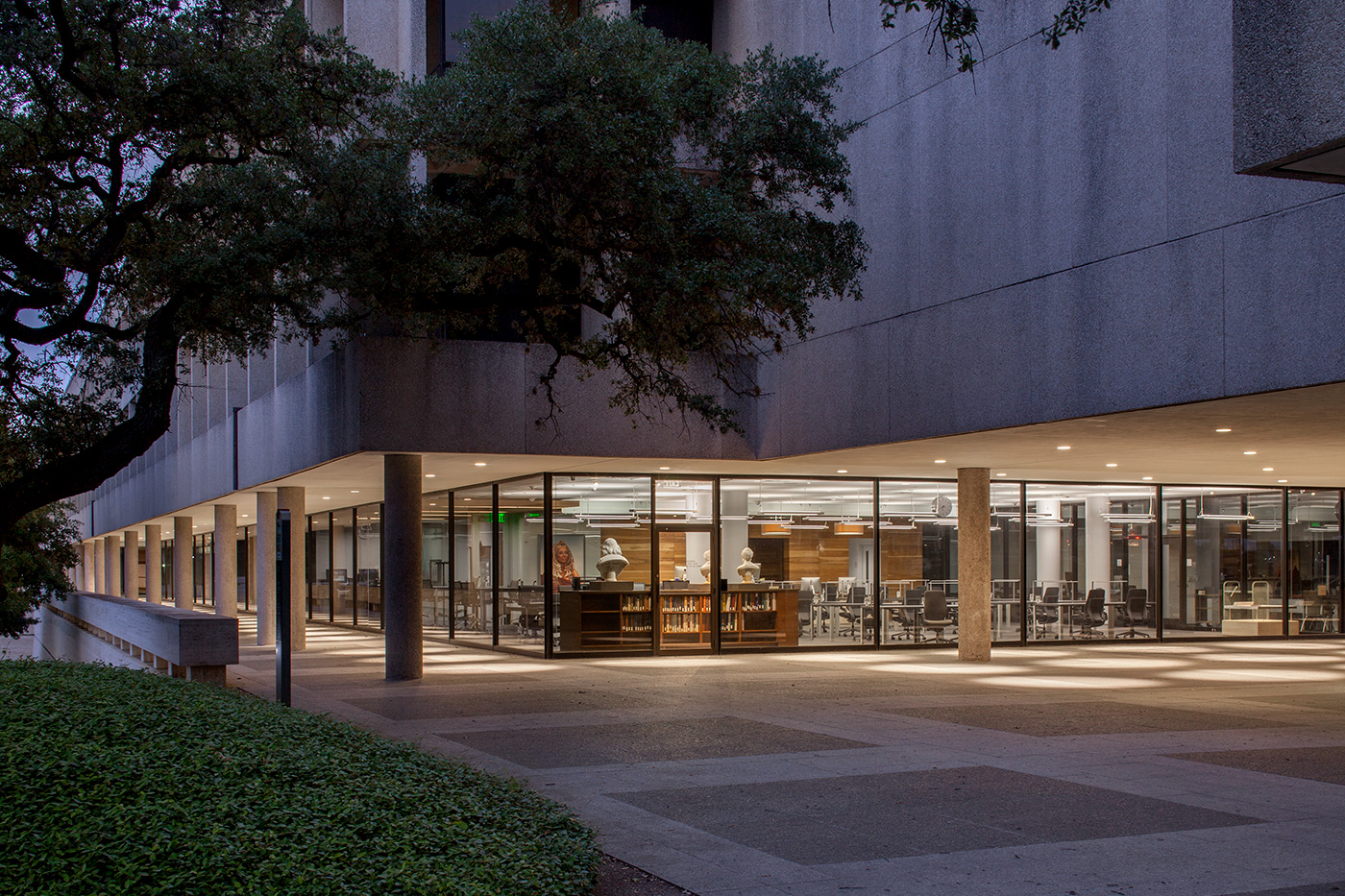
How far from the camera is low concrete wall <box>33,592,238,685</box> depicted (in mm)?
14914

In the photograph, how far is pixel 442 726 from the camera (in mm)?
12492

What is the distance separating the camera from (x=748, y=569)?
2238 cm

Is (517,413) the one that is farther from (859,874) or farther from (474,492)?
(859,874)

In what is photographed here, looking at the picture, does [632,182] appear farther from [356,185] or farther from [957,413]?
[957,413]

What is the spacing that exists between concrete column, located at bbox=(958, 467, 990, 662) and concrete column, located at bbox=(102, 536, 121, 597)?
51.2 meters

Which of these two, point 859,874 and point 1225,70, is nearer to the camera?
point 859,874

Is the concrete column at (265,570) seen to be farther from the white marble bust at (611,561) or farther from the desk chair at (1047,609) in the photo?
the desk chair at (1047,609)

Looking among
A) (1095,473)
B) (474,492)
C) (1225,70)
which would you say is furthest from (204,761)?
(1095,473)

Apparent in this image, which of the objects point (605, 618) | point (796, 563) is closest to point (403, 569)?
point (605, 618)

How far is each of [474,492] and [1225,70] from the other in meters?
16.1

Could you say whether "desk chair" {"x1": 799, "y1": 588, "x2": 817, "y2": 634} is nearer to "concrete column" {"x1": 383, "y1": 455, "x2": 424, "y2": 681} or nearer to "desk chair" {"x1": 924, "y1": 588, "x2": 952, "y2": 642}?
"desk chair" {"x1": 924, "y1": 588, "x2": 952, "y2": 642}

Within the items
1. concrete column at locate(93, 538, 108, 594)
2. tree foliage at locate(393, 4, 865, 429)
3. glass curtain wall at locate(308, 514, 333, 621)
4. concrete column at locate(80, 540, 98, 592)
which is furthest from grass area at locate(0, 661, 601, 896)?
concrete column at locate(80, 540, 98, 592)

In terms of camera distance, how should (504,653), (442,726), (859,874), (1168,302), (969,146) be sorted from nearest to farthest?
1. (859,874)
2. (1168,302)
3. (442,726)
4. (969,146)
5. (504,653)

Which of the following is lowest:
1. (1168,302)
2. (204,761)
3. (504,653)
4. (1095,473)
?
(504,653)
